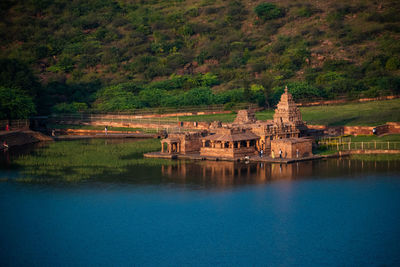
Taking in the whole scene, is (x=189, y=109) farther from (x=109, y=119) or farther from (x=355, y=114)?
(x=355, y=114)

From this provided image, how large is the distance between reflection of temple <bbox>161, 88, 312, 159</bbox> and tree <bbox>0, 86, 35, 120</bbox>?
92.7 feet

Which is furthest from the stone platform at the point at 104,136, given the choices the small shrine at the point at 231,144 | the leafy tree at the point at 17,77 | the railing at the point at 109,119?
the leafy tree at the point at 17,77

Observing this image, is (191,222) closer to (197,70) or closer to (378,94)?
(378,94)

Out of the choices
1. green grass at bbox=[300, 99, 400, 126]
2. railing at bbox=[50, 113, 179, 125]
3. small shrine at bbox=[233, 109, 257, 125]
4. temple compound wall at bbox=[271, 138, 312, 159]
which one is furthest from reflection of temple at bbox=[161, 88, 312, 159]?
railing at bbox=[50, 113, 179, 125]

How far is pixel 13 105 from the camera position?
102 meters

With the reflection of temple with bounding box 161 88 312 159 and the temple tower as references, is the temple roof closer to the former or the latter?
the reflection of temple with bounding box 161 88 312 159

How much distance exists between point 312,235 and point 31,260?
18787 millimetres

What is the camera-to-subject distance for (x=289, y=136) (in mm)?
80688

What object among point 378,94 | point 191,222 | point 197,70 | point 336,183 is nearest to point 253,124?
point 336,183

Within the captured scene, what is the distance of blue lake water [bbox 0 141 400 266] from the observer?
157 feet

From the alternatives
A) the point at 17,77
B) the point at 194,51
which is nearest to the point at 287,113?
the point at 17,77

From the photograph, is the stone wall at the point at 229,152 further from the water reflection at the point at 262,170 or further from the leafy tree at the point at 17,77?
the leafy tree at the point at 17,77

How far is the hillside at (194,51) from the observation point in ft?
408

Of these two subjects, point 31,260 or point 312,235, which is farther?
point 312,235
